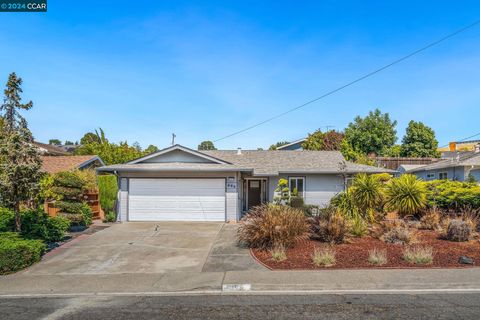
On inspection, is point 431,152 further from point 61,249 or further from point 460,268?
point 61,249

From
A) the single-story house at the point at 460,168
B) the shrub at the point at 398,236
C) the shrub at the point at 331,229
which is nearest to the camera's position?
the shrub at the point at 398,236

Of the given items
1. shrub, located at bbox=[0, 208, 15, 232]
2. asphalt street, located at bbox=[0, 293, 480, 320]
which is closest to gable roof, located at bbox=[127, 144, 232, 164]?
shrub, located at bbox=[0, 208, 15, 232]

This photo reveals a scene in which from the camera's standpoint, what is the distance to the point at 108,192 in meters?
18.1

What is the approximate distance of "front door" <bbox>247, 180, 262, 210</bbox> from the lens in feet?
71.1

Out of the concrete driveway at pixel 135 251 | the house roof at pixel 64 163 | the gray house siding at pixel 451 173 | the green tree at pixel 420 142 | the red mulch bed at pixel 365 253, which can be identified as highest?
the green tree at pixel 420 142

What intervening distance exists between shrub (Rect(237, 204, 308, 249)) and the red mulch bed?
326mm

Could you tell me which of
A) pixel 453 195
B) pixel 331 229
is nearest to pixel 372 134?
pixel 453 195

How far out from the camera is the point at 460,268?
8.53 meters

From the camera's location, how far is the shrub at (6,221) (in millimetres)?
12781

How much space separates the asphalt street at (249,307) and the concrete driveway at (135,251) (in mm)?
2351

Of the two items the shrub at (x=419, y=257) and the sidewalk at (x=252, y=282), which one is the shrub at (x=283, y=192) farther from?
the sidewalk at (x=252, y=282)

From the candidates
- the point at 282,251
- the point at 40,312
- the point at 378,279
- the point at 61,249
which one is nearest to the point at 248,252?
the point at 282,251

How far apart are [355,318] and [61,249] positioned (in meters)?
10.5

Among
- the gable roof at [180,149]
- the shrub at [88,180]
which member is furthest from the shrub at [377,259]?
the shrub at [88,180]
